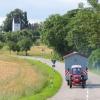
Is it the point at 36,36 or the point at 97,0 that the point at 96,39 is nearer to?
the point at 97,0

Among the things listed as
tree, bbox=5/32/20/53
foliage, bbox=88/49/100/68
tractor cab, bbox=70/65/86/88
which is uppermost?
tree, bbox=5/32/20/53

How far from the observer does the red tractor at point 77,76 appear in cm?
4326

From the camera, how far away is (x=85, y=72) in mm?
→ 45688

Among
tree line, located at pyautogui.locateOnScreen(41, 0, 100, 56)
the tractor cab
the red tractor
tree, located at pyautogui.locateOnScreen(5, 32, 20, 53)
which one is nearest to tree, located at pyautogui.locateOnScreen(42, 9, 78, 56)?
tree line, located at pyautogui.locateOnScreen(41, 0, 100, 56)

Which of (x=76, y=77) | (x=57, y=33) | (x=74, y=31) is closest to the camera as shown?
(x=76, y=77)

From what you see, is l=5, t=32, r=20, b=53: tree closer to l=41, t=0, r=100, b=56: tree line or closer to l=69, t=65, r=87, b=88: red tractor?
l=41, t=0, r=100, b=56: tree line

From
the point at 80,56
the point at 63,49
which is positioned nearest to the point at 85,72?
the point at 80,56

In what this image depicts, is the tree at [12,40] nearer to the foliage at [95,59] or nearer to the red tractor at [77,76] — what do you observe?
the foliage at [95,59]

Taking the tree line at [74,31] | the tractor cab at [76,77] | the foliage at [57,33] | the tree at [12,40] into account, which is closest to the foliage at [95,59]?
the tree line at [74,31]

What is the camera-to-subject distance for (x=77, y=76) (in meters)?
43.7

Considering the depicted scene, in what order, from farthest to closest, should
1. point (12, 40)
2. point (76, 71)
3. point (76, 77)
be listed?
1. point (12, 40)
2. point (76, 71)
3. point (76, 77)

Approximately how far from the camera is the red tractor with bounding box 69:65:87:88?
142 ft

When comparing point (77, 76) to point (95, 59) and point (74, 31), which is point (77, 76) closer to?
point (95, 59)

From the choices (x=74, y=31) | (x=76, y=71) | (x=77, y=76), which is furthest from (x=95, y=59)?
(x=74, y=31)
